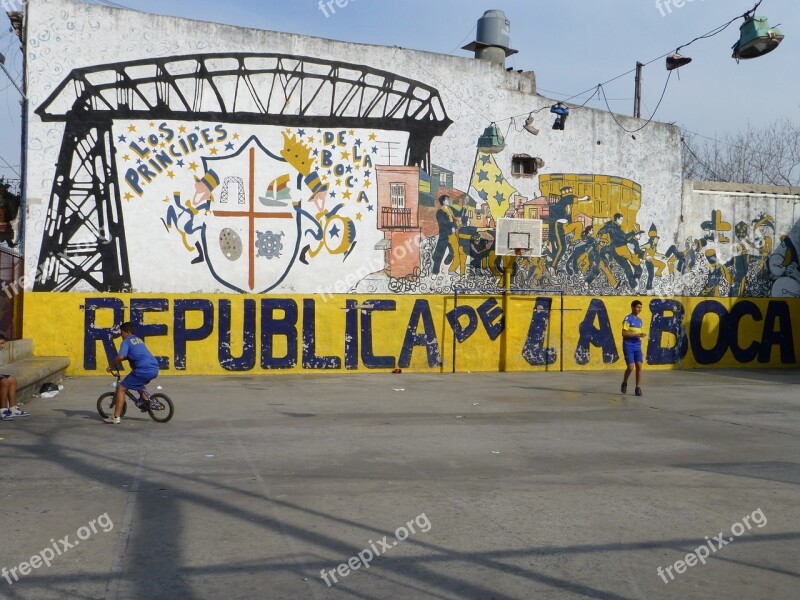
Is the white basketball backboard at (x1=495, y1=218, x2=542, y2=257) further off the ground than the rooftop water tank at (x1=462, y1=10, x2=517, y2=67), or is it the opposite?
the rooftop water tank at (x1=462, y1=10, x2=517, y2=67)

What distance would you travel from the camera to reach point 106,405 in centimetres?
1292

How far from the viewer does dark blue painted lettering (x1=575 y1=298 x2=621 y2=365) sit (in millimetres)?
21875

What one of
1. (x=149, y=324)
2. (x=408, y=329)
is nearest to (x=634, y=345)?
(x=408, y=329)

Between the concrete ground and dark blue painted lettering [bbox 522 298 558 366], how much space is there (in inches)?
303

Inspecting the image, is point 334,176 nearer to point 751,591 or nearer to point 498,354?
point 498,354

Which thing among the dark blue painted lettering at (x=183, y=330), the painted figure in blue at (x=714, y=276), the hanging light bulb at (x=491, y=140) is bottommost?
the dark blue painted lettering at (x=183, y=330)

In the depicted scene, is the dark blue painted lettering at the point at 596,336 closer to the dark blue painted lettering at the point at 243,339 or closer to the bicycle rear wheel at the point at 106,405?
the dark blue painted lettering at the point at 243,339

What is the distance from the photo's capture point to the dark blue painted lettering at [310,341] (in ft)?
64.8

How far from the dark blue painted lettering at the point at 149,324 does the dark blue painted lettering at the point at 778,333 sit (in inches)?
624

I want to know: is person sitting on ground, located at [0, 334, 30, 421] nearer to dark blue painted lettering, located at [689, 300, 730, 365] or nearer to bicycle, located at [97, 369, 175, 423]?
bicycle, located at [97, 369, 175, 423]

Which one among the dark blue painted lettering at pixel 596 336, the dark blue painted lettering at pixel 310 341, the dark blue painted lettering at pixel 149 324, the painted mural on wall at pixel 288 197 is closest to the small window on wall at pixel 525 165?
the painted mural on wall at pixel 288 197

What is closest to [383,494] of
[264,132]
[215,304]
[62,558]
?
[62,558]

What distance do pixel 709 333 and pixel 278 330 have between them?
1175 centimetres

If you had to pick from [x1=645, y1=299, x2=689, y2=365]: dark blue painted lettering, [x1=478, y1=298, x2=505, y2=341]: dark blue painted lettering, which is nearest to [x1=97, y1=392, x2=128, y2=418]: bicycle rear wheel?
[x1=478, y1=298, x2=505, y2=341]: dark blue painted lettering
